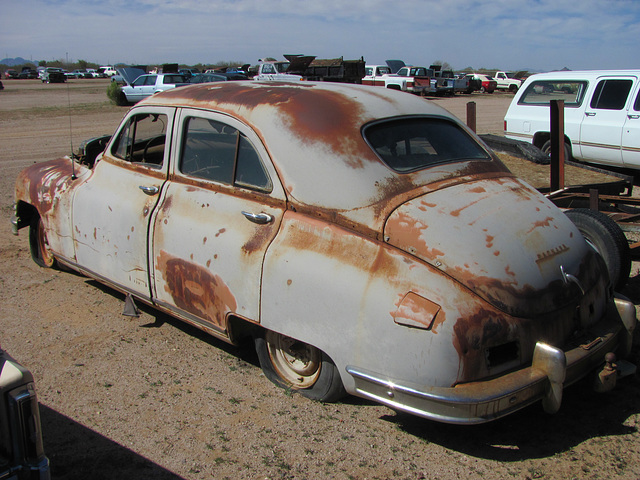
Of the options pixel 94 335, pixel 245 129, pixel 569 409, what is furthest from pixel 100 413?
Answer: pixel 569 409

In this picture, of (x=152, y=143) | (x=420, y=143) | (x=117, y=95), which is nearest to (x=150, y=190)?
(x=152, y=143)

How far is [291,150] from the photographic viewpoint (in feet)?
11.1

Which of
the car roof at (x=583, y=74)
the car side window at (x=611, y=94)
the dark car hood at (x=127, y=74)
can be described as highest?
the dark car hood at (x=127, y=74)

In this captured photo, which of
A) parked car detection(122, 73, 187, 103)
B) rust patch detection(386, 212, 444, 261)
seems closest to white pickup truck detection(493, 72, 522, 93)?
parked car detection(122, 73, 187, 103)

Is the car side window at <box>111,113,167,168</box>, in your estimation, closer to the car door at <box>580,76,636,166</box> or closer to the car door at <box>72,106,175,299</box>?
the car door at <box>72,106,175,299</box>

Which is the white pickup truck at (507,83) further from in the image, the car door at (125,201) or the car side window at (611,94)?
the car door at (125,201)

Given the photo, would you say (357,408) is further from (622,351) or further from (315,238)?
(622,351)

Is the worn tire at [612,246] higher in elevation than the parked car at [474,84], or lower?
lower

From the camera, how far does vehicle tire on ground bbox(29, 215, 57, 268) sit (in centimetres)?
552

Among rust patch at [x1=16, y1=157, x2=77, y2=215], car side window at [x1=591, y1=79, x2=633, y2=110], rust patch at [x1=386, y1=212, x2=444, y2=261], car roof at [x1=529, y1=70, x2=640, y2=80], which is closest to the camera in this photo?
rust patch at [x1=386, y1=212, x2=444, y2=261]

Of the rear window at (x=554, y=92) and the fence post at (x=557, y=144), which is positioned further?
the rear window at (x=554, y=92)

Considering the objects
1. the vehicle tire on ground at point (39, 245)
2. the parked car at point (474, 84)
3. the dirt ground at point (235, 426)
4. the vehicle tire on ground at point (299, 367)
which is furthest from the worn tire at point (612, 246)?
the parked car at point (474, 84)

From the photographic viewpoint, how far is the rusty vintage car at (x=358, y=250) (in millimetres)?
2771

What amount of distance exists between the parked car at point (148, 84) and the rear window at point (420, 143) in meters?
22.8
